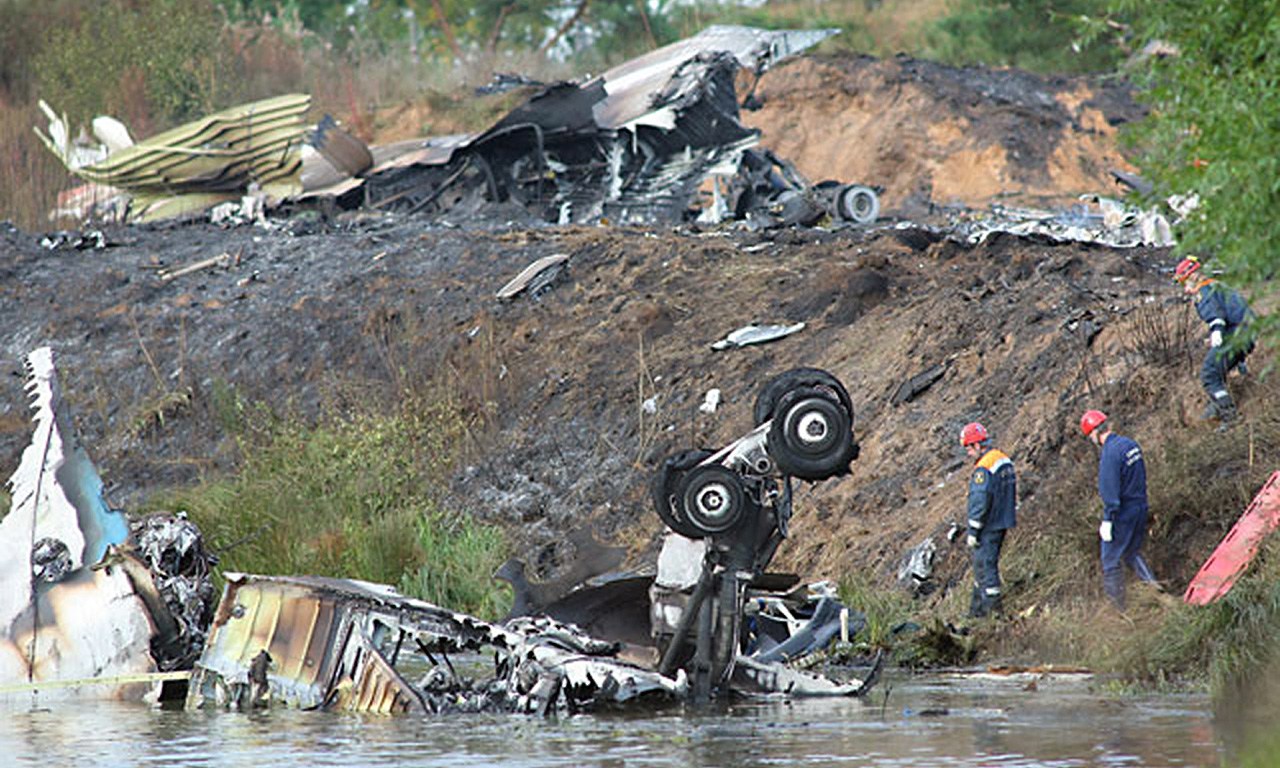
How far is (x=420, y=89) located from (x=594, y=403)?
1988 cm

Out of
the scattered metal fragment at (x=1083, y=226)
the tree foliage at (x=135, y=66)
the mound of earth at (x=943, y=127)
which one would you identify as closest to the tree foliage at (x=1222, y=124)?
the scattered metal fragment at (x=1083, y=226)

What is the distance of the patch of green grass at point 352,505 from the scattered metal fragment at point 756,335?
3.31 metres

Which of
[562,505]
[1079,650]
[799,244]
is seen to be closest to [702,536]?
[1079,650]

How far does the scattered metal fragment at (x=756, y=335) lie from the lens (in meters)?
23.0

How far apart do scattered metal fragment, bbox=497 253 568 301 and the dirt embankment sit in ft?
0.57

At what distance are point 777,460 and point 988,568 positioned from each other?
415cm

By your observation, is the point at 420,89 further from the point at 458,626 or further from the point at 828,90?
the point at 458,626

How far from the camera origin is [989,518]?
1543 cm

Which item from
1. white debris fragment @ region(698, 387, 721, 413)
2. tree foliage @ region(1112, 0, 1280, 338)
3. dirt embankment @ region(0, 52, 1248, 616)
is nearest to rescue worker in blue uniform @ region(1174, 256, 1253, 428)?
dirt embankment @ region(0, 52, 1248, 616)

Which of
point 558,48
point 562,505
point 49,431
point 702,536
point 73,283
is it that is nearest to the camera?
point 702,536

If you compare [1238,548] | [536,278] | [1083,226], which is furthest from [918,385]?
[1083,226]

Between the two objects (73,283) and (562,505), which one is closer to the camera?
(562,505)

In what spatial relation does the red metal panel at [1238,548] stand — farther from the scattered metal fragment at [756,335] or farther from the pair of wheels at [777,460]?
the scattered metal fragment at [756,335]

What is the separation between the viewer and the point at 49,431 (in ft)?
43.1
